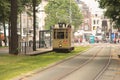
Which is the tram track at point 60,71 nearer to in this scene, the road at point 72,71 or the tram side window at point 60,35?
the road at point 72,71

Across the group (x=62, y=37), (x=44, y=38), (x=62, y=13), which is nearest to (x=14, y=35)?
(x=62, y=37)

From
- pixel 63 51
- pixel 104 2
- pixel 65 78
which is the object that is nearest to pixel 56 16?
pixel 63 51

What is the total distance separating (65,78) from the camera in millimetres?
22719

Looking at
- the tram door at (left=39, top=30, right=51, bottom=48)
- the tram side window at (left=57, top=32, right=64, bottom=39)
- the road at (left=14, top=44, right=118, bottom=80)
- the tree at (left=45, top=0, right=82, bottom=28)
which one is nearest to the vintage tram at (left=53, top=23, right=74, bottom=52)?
A: the tram side window at (left=57, top=32, right=64, bottom=39)

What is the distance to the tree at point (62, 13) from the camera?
129 meters

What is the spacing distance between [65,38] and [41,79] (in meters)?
35.6

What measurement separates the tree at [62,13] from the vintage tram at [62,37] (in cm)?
6801

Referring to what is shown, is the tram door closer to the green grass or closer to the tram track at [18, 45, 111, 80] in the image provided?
the green grass

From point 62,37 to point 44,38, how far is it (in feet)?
40.5

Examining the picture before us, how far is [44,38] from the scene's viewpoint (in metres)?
69.8

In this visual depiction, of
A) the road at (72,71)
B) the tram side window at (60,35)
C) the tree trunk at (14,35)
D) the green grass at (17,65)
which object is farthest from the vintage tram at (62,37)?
the road at (72,71)

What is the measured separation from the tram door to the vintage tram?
8.71 m

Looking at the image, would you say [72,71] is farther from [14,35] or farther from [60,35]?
[60,35]

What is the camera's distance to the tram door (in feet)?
224
